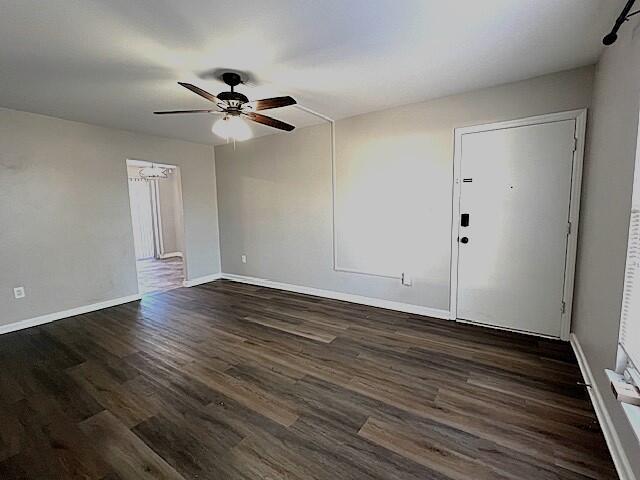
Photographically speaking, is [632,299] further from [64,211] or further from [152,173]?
[152,173]

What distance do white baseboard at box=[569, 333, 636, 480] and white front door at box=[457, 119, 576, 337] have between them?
670 mm

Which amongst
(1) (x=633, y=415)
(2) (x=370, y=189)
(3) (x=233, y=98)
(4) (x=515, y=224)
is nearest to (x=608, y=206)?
(4) (x=515, y=224)

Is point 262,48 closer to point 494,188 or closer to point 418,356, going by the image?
point 494,188

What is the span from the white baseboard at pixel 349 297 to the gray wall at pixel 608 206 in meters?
1.31

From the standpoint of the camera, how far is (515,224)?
283 centimetres

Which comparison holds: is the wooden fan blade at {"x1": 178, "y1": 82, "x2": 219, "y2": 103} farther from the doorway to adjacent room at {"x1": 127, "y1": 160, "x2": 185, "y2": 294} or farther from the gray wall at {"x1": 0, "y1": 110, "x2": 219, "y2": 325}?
the doorway to adjacent room at {"x1": 127, "y1": 160, "x2": 185, "y2": 294}

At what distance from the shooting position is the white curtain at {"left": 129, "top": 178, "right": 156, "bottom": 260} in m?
7.38

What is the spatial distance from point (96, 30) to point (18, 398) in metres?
2.52

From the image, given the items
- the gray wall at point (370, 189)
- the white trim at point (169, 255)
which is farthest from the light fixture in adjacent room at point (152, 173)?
the gray wall at point (370, 189)

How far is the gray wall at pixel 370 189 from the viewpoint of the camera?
2.93m

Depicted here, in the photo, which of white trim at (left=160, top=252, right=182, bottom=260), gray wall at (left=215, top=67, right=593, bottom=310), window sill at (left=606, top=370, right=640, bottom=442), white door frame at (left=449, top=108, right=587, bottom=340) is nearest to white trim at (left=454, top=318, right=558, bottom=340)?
white door frame at (left=449, top=108, right=587, bottom=340)

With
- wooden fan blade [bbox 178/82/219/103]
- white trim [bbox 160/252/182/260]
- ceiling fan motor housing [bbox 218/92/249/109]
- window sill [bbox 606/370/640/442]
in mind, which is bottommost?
white trim [bbox 160/252/182/260]

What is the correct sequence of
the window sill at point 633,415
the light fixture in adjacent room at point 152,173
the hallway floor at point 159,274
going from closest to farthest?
the window sill at point 633,415 < the hallway floor at point 159,274 < the light fixture in adjacent room at point 152,173

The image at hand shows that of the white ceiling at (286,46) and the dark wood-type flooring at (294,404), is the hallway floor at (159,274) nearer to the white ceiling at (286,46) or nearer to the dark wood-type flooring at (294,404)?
the dark wood-type flooring at (294,404)
